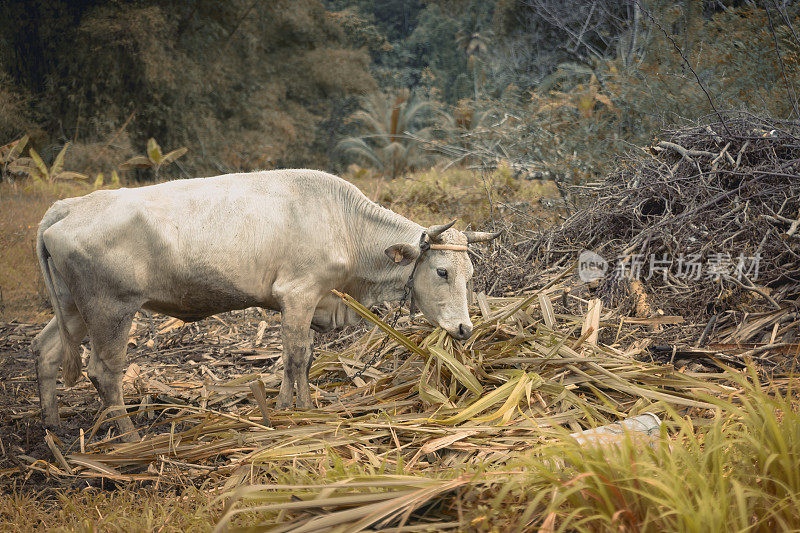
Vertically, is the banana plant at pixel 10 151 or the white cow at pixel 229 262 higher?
the white cow at pixel 229 262

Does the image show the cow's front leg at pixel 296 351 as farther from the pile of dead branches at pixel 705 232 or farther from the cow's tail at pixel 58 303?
the pile of dead branches at pixel 705 232

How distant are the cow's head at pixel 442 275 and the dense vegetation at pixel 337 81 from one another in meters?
4.77

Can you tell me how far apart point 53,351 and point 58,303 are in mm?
362

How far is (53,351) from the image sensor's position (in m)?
4.13

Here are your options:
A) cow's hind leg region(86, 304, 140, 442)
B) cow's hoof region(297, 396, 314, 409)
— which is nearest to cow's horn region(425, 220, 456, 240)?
cow's hoof region(297, 396, 314, 409)

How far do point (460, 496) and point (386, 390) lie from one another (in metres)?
1.69

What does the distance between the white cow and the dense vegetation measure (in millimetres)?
4617

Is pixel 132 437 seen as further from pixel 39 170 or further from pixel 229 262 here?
pixel 39 170

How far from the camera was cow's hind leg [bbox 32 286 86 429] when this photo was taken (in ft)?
13.2

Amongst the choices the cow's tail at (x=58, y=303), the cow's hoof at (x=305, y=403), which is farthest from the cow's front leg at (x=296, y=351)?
the cow's tail at (x=58, y=303)

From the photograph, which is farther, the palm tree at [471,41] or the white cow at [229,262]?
the palm tree at [471,41]

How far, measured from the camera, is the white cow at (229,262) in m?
3.84

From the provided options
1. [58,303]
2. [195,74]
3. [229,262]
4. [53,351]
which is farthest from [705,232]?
[195,74]

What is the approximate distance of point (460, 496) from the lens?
2.46 meters
